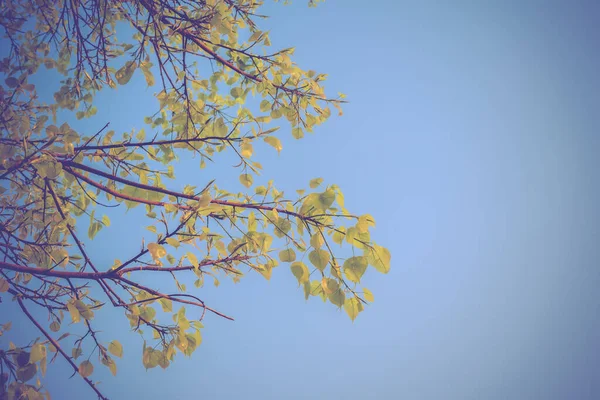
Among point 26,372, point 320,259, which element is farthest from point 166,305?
point 320,259

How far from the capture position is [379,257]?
105 cm

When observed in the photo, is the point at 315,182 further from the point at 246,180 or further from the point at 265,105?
the point at 265,105

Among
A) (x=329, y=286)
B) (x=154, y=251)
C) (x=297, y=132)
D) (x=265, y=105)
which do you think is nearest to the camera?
(x=329, y=286)

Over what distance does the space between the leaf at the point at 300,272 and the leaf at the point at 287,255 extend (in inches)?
4.0

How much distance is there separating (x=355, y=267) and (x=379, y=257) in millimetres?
99

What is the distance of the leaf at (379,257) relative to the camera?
1.04m

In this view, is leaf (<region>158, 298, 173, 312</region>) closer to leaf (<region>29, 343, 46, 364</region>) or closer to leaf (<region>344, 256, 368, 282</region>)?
leaf (<region>29, 343, 46, 364</region>)

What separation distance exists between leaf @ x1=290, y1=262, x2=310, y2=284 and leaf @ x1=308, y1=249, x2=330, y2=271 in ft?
0.16

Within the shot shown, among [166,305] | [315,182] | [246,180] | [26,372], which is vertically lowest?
[26,372]

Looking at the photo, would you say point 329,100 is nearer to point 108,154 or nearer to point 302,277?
point 302,277

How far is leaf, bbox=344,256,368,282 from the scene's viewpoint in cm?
101

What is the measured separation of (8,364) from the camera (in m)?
1.18

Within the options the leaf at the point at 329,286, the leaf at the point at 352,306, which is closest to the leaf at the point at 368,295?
the leaf at the point at 352,306

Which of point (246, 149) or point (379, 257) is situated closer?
point (379, 257)
